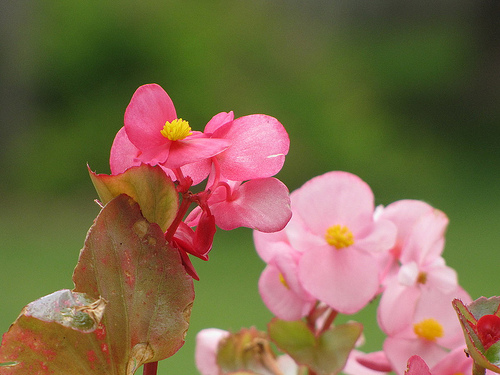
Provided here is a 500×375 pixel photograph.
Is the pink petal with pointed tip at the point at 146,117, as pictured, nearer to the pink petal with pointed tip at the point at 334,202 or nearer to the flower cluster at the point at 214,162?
the flower cluster at the point at 214,162

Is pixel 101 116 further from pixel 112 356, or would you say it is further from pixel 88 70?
pixel 112 356

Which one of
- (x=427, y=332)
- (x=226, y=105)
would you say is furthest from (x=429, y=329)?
(x=226, y=105)

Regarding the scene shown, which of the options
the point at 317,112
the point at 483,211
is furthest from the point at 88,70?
the point at 483,211

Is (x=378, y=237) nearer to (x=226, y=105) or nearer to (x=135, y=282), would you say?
(x=135, y=282)

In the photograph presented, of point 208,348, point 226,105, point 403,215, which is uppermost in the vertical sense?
point 403,215

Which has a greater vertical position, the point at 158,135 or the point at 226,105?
the point at 158,135

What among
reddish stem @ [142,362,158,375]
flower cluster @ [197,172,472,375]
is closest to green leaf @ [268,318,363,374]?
flower cluster @ [197,172,472,375]

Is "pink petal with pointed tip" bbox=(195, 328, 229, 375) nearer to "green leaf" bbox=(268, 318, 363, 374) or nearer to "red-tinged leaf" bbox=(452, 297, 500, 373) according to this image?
"green leaf" bbox=(268, 318, 363, 374)
